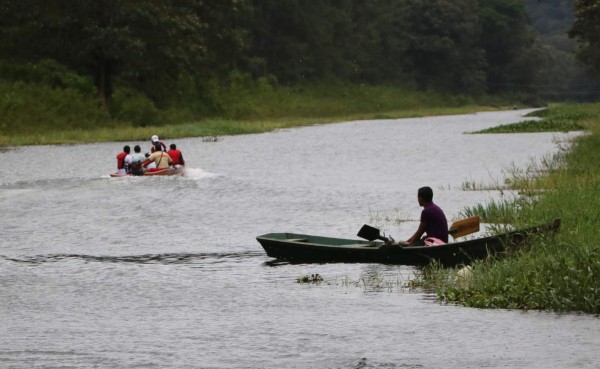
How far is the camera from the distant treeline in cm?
6356

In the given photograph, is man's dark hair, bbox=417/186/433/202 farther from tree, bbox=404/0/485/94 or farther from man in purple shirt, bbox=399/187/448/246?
tree, bbox=404/0/485/94

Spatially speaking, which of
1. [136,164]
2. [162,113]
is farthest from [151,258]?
[162,113]

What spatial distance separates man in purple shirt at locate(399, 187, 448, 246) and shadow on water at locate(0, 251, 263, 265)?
3.52m

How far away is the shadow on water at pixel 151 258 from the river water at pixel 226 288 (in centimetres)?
4

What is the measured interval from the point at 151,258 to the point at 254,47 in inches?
3313

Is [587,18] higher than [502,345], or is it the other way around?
[587,18]

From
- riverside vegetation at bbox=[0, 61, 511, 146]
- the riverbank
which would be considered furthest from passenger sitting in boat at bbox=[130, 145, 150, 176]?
the riverbank

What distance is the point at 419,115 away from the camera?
110m

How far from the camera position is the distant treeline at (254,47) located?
63562 mm

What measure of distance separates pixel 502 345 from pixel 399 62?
397 feet

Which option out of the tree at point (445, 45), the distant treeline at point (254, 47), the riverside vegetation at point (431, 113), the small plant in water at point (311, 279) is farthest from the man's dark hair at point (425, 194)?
the tree at point (445, 45)

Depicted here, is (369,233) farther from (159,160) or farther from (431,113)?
(431,113)

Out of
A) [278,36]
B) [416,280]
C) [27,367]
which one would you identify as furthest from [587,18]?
[27,367]

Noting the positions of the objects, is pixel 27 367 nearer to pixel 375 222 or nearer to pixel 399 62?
pixel 375 222
